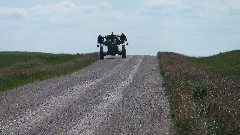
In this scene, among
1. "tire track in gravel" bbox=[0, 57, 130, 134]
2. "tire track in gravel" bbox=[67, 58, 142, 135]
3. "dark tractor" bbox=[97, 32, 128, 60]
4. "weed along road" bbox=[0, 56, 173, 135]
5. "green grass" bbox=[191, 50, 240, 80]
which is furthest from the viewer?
"dark tractor" bbox=[97, 32, 128, 60]

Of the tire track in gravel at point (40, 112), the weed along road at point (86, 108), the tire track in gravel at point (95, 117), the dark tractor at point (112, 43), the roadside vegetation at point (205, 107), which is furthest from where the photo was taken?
the dark tractor at point (112, 43)

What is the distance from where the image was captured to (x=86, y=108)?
1884 cm

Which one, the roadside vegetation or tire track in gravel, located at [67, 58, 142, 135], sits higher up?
the roadside vegetation

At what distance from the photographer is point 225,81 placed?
2619cm

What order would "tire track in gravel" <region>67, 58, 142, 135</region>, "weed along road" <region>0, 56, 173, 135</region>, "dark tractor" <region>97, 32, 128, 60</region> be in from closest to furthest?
"tire track in gravel" <region>67, 58, 142, 135</region>
"weed along road" <region>0, 56, 173, 135</region>
"dark tractor" <region>97, 32, 128, 60</region>

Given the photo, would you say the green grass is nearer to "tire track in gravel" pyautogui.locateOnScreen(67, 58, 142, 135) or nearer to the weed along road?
the weed along road

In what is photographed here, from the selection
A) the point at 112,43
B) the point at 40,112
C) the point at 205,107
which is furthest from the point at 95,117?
the point at 112,43

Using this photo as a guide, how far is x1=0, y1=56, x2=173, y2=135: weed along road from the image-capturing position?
49.0 ft

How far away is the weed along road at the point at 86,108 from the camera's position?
14.9 metres

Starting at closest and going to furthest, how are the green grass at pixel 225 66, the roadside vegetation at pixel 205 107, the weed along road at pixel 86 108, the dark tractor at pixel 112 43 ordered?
1. the roadside vegetation at pixel 205 107
2. the weed along road at pixel 86 108
3. the green grass at pixel 225 66
4. the dark tractor at pixel 112 43

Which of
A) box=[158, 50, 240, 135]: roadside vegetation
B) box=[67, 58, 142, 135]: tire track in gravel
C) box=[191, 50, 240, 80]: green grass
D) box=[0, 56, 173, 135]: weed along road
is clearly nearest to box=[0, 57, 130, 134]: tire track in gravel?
box=[0, 56, 173, 135]: weed along road

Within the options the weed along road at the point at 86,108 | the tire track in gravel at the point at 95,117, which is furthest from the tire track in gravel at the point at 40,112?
the tire track in gravel at the point at 95,117

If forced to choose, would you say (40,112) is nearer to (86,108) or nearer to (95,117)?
(86,108)

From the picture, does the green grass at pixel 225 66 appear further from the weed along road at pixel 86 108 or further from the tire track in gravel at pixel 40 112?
the tire track in gravel at pixel 40 112
